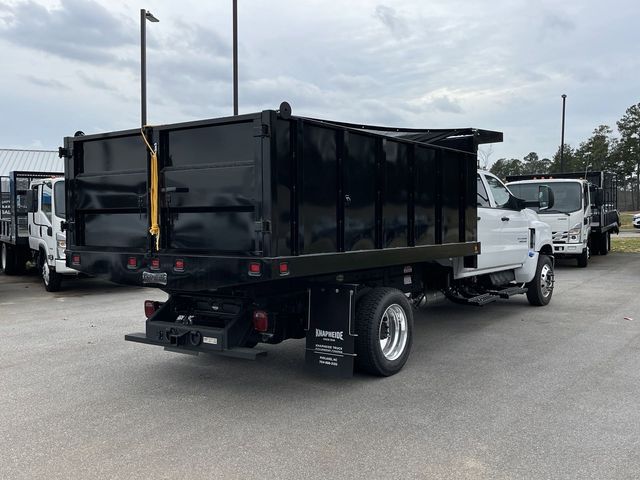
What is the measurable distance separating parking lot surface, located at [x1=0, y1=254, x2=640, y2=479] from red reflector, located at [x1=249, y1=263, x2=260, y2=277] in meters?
1.16

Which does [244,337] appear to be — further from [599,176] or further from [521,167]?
[521,167]

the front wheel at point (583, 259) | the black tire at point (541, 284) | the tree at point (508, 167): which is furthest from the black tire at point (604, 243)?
the tree at point (508, 167)

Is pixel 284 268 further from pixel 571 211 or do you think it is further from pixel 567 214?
pixel 571 211

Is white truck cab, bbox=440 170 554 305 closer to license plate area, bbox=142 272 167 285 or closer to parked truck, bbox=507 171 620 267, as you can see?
license plate area, bbox=142 272 167 285

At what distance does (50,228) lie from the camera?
1205cm

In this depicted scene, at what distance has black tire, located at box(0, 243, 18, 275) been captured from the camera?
15.8 meters

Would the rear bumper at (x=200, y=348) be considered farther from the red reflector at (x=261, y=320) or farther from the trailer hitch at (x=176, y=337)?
the red reflector at (x=261, y=320)

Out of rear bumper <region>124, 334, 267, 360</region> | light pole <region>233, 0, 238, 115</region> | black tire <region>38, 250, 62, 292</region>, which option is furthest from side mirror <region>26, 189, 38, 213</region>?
rear bumper <region>124, 334, 267, 360</region>

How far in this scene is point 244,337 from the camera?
530cm

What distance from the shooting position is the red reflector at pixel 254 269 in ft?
15.0

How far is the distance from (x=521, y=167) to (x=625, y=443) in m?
96.5

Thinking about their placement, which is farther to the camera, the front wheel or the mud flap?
the front wheel

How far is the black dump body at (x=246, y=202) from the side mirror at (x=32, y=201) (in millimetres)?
7328

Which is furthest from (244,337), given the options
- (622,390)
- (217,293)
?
(622,390)
